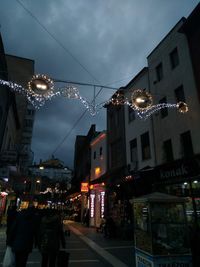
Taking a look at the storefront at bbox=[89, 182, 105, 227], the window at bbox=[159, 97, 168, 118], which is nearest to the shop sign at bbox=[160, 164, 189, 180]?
the window at bbox=[159, 97, 168, 118]

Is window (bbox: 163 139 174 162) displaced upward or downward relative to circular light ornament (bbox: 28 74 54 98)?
downward

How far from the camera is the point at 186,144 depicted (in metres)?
12.8

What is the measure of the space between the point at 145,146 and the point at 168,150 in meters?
2.73

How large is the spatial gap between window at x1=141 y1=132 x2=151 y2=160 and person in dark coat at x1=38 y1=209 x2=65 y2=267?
11084 mm

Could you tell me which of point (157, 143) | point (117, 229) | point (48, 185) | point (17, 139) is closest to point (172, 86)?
point (157, 143)

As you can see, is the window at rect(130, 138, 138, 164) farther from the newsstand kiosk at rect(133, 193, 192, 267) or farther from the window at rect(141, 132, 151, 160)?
the newsstand kiosk at rect(133, 193, 192, 267)

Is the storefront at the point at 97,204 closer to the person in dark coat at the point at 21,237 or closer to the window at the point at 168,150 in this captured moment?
the window at the point at 168,150

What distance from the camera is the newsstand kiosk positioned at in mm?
5566

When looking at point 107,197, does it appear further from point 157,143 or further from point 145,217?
point 145,217

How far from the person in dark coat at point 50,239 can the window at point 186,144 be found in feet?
28.6

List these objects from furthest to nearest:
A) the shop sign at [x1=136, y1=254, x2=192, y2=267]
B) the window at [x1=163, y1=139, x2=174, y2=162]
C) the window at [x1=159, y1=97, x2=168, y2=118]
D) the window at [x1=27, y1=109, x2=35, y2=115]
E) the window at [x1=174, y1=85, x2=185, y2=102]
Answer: the window at [x1=27, y1=109, x2=35, y2=115]
the window at [x1=159, y1=97, x2=168, y2=118]
the window at [x1=163, y1=139, x2=174, y2=162]
the window at [x1=174, y1=85, x2=185, y2=102]
the shop sign at [x1=136, y1=254, x2=192, y2=267]

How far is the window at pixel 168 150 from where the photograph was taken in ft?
46.0

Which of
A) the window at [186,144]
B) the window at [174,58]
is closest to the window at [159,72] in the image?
the window at [174,58]

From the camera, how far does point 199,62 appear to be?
12531mm
